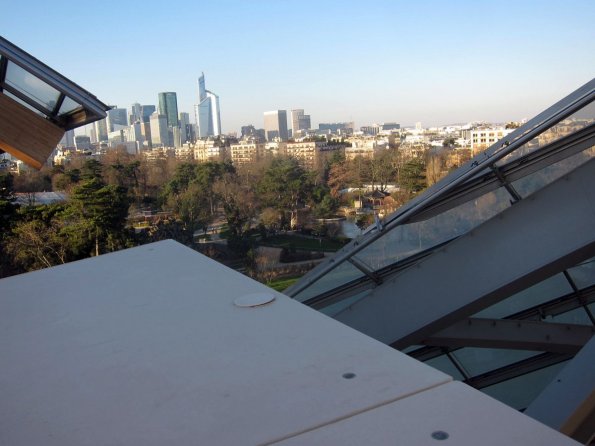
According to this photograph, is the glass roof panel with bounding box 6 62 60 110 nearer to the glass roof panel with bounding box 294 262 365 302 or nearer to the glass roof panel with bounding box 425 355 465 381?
the glass roof panel with bounding box 294 262 365 302

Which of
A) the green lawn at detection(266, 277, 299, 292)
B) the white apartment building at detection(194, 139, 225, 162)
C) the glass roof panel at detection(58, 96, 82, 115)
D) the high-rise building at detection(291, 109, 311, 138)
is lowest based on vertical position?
the green lawn at detection(266, 277, 299, 292)


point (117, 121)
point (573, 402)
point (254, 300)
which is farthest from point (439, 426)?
point (117, 121)

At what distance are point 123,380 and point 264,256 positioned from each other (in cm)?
1470

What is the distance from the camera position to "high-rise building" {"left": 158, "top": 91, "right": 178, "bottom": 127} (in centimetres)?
9381

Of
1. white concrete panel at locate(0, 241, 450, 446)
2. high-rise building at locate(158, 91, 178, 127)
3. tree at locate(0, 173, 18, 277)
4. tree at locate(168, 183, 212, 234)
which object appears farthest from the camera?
high-rise building at locate(158, 91, 178, 127)

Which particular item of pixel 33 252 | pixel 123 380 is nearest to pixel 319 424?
pixel 123 380

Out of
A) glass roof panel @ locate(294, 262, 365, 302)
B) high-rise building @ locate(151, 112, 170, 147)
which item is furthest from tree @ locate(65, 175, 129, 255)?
high-rise building @ locate(151, 112, 170, 147)

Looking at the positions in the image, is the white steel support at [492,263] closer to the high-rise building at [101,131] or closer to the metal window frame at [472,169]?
the metal window frame at [472,169]

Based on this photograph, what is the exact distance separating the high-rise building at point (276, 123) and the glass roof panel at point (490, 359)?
91.6m

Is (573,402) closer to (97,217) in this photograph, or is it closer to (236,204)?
(97,217)

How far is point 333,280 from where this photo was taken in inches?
102

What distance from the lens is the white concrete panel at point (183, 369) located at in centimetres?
80

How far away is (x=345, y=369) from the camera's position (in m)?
0.92

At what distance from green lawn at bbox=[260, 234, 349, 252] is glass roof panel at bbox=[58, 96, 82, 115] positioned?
14.1m
